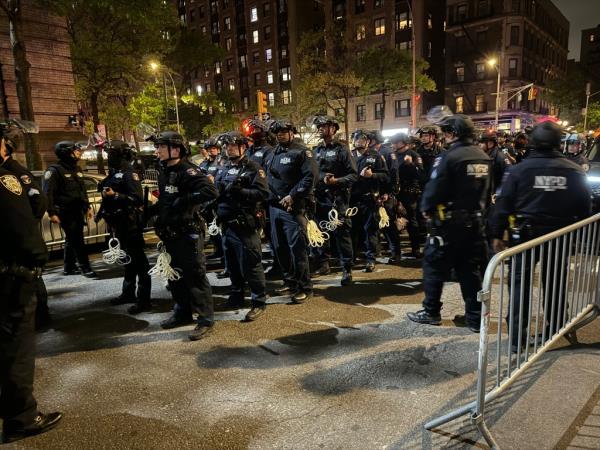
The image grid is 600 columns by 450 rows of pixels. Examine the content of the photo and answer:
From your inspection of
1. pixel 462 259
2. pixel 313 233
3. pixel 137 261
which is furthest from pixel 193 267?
pixel 462 259

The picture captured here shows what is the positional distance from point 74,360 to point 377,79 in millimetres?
36423

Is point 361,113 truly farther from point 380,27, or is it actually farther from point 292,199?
point 292,199

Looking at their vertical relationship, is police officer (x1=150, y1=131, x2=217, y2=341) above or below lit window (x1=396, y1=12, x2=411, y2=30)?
below

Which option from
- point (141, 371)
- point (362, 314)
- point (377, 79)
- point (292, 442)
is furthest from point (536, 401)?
point (377, 79)

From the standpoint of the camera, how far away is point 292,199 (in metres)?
5.31

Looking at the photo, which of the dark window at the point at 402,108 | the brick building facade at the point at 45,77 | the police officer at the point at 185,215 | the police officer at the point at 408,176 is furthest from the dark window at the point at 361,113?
the police officer at the point at 185,215

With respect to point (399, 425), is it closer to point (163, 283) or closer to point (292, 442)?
point (292, 442)

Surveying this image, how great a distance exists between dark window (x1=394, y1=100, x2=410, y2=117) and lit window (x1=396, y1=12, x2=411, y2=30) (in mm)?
7583

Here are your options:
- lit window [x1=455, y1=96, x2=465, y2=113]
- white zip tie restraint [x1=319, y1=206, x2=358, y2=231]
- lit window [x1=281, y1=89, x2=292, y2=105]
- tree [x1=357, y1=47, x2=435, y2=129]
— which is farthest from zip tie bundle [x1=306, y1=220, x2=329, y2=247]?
lit window [x1=281, y1=89, x2=292, y2=105]

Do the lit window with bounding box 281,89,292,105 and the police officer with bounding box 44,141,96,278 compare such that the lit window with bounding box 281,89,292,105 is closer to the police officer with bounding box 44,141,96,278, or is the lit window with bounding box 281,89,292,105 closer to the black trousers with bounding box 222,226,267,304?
the police officer with bounding box 44,141,96,278

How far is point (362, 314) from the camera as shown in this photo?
16.6 ft

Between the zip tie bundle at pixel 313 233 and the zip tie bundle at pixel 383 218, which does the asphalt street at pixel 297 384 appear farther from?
the zip tie bundle at pixel 383 218

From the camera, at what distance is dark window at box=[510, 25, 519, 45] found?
Result: 1763 inches

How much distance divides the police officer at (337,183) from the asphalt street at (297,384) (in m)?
1.12
